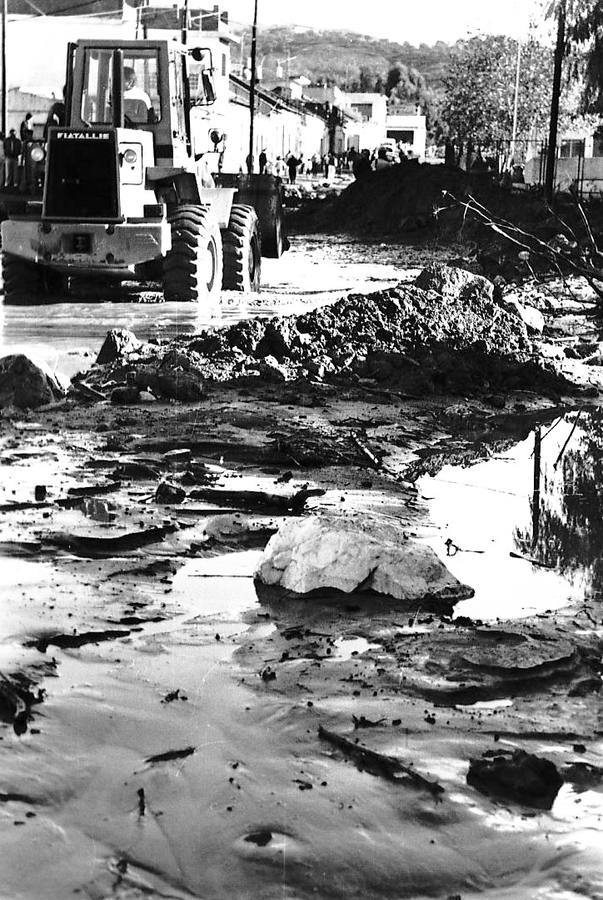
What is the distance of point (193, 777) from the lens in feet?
12.4

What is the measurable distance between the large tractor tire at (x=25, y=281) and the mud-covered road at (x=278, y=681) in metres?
8.80

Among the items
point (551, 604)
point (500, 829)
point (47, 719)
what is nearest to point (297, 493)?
point (551, 604)

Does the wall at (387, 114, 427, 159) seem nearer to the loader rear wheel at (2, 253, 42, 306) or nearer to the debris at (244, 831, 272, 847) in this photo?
the loader rear wheel at (2, 253, 42, 306)

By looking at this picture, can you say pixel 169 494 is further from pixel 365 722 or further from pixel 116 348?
pixel 116 348

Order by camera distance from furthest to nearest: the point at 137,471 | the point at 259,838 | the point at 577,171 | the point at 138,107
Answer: the point at 577,171 < the point at 138,107 < the point at 137,471 < the point at 259,838

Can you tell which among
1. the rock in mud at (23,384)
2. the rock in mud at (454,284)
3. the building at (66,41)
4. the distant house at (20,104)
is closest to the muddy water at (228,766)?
the rock in mud at (23,384)

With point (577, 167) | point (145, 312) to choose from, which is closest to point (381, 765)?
point (145, 312)

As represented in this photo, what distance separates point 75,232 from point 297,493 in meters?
9.69

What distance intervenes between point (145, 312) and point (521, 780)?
13163 mm

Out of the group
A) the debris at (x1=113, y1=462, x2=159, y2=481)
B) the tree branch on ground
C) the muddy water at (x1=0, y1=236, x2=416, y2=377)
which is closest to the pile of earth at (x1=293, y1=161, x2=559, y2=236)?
the muddy water at (x1=0, y1=236, x2=416, y2=377)

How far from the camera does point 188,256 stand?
648 inches

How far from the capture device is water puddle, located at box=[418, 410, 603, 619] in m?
5.82

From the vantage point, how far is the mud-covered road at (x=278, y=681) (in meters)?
3.36

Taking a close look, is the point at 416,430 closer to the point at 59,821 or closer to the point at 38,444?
the point at 38,444
